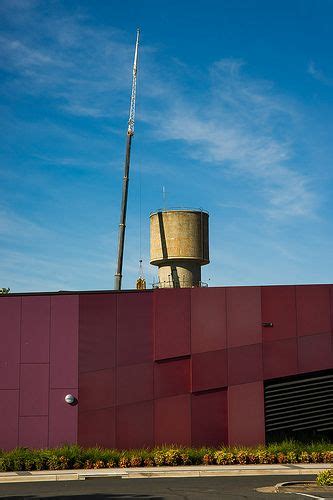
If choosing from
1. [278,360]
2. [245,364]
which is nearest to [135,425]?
[245,364]

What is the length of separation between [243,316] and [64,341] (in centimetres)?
758

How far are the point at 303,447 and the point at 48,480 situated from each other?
10965 mm

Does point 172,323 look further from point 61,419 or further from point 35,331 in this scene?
point 61,419

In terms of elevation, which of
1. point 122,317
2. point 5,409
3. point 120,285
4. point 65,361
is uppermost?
point 120,285

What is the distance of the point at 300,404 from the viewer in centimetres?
3009

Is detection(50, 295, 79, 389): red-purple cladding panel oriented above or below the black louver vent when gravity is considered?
above

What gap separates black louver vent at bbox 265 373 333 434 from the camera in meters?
29.5

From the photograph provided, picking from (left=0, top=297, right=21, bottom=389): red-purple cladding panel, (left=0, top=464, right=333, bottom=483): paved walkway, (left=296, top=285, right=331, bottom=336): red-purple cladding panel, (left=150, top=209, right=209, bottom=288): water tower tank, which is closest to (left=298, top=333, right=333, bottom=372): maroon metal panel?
(left=296, top=285, right=331, bottom=336): red-purple cladding panel

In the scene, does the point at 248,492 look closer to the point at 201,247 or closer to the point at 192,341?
the point at 192,341

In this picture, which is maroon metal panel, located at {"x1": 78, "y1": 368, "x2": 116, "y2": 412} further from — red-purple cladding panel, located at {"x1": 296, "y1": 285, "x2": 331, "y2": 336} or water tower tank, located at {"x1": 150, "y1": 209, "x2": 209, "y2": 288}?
water tower tank, located at {"x1": 150, "y1": 209, "x2": 209, "y2": 288}

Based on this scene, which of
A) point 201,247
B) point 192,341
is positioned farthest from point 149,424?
point 201,247

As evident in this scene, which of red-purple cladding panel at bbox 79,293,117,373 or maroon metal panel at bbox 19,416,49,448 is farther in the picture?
red-purple cladding panel at bbox 79,293,117,373

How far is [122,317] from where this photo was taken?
28719mm

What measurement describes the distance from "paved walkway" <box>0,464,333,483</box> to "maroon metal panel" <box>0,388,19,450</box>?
318 centimetres
